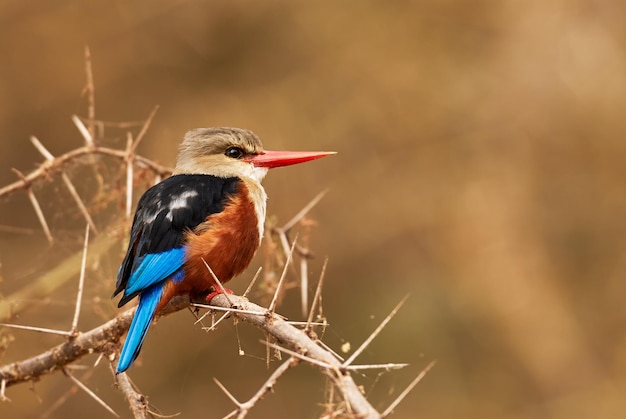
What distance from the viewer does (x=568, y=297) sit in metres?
6.74

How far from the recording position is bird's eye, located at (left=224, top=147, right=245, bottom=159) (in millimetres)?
4180

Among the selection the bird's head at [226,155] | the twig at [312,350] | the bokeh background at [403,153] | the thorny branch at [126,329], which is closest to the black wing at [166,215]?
the thorny branch at [126,329]

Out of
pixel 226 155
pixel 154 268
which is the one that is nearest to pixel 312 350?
pixel 154 268

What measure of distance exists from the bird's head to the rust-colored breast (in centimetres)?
40

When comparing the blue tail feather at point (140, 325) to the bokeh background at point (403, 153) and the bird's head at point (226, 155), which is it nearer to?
the bird's head at point (226, 155)

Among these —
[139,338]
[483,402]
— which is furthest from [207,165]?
[483,402]

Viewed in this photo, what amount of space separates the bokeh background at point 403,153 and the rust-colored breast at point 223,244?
294cm

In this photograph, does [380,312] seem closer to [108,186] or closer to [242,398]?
[242,398]

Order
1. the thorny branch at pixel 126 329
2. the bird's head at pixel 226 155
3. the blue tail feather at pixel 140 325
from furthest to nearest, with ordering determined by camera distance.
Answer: the bird's head at pixel 226 155, the blue tail feather at pixel 140 325, the thorny branch at pixel 126 329

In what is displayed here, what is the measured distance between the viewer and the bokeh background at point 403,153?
6688 millimetres

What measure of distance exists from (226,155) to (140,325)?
1.31 m

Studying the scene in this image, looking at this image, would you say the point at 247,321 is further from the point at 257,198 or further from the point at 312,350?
the point at 257,198

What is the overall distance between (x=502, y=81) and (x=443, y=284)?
1.59 meters

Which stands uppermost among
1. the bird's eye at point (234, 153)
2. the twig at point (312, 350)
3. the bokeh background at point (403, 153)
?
the twig at point (312, 350)
